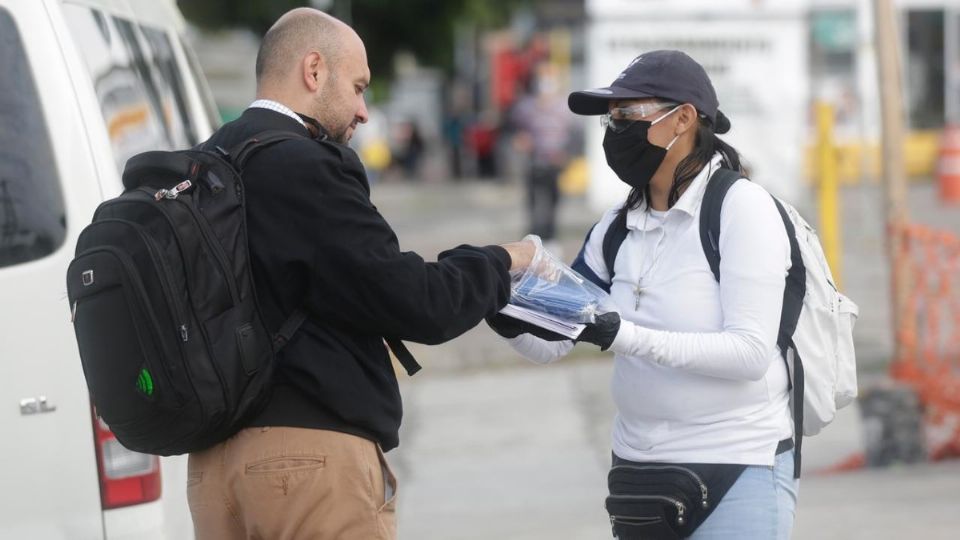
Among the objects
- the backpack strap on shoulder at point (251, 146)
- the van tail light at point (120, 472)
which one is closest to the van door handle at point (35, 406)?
the van tail light at point (120, 472)

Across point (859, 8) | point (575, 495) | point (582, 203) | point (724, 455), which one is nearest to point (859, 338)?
point (575, 495)

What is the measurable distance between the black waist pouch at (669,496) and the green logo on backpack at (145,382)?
1.17 meters

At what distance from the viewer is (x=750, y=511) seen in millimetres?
3344

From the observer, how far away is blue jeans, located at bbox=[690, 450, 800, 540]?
3346 mm

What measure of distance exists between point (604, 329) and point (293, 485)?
2.46ft

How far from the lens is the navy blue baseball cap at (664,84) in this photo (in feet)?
11.2

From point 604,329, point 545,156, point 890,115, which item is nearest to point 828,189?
point 890,115

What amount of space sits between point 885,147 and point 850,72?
808 inches

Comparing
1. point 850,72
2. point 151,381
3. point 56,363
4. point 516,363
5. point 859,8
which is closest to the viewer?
point 151,381

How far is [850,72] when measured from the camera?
2792 cm

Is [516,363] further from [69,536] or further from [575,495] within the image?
[69,536]

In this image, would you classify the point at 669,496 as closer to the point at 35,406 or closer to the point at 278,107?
the point at 278,107

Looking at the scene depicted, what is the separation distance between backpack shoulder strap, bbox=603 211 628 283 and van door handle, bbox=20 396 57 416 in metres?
1.42

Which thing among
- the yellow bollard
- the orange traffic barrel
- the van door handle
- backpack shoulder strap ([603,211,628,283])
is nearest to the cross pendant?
backpack shoulder strap ([603,211,628,283])
